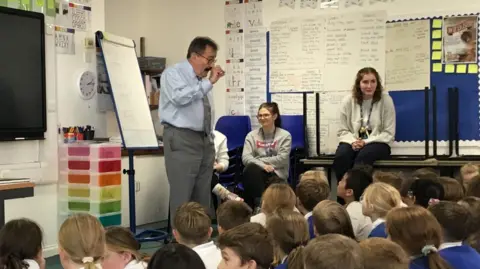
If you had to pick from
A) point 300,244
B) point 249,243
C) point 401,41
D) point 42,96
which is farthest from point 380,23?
point 249,243

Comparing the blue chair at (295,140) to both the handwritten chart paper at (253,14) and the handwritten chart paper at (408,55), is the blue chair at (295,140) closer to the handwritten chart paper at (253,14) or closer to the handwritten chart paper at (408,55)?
the handwritten chart paper at (408,55)

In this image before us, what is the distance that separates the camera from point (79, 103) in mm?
5160

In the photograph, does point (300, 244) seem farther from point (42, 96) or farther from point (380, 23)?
point (380, 23)

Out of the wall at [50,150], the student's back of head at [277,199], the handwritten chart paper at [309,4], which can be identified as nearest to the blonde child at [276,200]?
the student's back of head at [277,199]

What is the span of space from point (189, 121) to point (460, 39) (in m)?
2.77

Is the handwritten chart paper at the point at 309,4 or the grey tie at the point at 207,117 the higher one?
the handwritten chart paper at the point at 309,4

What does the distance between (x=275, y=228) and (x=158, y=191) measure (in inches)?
153

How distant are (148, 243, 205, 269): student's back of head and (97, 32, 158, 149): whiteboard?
11.5 ft

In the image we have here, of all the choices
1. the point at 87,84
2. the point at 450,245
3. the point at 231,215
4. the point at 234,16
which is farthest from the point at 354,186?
the point at 234,16

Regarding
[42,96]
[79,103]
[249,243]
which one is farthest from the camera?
[79,103]

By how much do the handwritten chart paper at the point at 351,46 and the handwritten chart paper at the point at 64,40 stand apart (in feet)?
7.86

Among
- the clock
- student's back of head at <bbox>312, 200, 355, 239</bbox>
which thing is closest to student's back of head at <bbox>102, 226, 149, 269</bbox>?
student's back of head at <bbox>312, 200, 355, 239</bbox>

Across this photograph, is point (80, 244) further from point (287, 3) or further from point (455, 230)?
point (287, 3)

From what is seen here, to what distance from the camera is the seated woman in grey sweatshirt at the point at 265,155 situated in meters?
5.39
